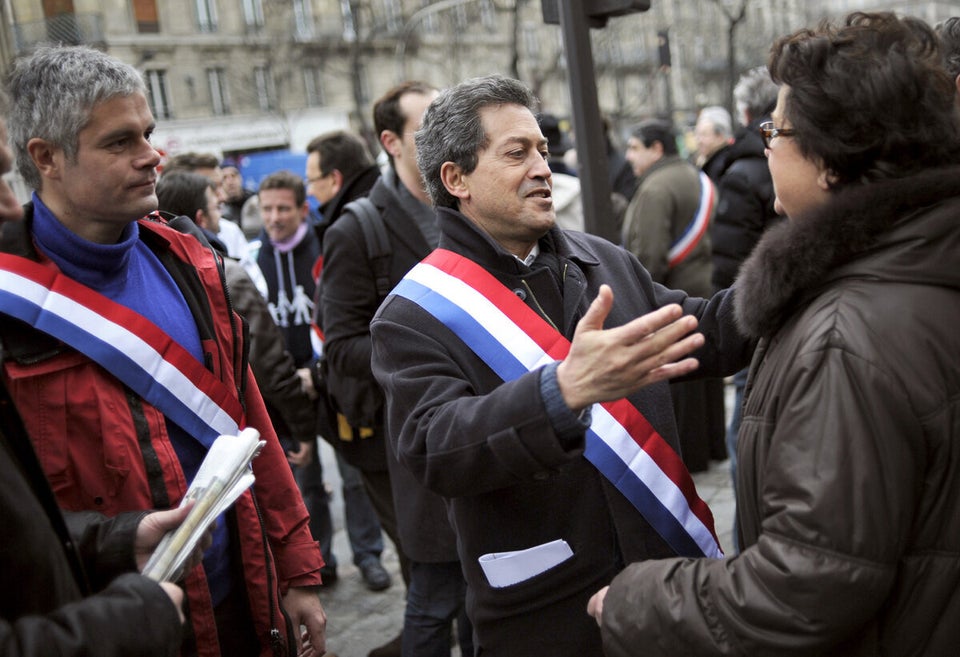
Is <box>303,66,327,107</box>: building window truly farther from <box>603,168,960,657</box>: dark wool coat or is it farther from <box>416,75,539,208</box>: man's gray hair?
<box>603,168,960,657</box>: dark wool coat

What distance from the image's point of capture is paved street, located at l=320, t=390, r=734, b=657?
4547 millimetres

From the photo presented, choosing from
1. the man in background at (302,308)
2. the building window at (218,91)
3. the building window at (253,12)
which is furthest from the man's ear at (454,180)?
the building window at (253,12)

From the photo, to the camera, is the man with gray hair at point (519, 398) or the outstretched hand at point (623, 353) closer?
the outstretched hand at point (623, 353)

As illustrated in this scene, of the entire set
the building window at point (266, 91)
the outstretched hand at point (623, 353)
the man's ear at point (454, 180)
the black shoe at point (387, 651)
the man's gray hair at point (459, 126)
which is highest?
the building window at point (266, 91)

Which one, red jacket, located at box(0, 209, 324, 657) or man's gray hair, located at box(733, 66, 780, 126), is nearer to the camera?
red jacket, located at box(0, 209, 324, 657)

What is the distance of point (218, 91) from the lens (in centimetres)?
3462

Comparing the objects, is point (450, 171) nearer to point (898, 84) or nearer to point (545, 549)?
point (545, 549)

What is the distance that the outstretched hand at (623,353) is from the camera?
1810 millimetres

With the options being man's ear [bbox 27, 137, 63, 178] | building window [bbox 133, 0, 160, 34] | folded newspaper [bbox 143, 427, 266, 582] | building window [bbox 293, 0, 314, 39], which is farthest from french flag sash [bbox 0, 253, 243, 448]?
building window [bbox 293, 0, 314, 39]

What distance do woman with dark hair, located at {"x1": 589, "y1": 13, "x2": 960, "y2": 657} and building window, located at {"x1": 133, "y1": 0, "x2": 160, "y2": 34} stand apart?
33.5 m

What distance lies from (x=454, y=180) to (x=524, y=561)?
1.02m

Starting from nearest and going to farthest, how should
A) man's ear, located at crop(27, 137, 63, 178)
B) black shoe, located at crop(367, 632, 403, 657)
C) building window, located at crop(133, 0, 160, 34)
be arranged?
man's ear, located at crop(27, 137, 63, 178)
black shoe, located at crop(367, 632, 403, 657)
building window, located at crop(133, 0, 160, 34)

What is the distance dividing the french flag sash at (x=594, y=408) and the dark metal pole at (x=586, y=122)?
1882 mm

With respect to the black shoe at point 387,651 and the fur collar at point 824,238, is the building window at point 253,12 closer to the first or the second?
the black shoe at point 387,651
